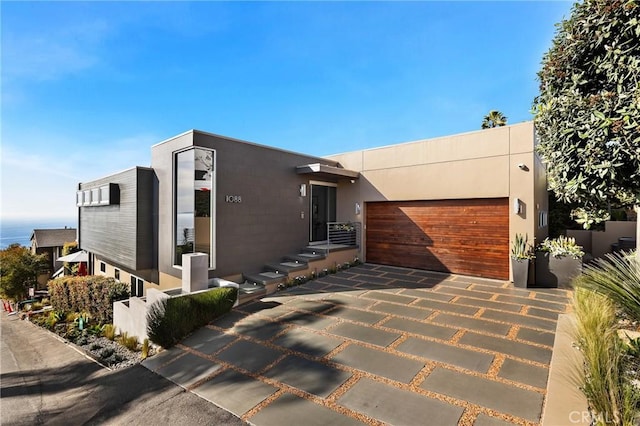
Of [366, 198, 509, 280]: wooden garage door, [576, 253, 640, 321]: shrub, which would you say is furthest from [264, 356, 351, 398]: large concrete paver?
[366, 198, 509, 280]: wooden garage door

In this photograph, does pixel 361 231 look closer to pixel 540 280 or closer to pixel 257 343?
pixel 540 280

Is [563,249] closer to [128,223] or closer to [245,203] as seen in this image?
[245,203]

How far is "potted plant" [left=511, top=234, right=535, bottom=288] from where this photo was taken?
7.90 meters

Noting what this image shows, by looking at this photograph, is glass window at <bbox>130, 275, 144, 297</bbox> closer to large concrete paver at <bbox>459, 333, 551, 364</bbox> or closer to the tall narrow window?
the tall narrow window

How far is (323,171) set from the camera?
10.1 meters

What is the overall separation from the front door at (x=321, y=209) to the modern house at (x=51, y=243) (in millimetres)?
30002

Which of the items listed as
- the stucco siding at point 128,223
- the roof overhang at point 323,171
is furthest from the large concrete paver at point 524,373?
the stucco siding at point 128,223

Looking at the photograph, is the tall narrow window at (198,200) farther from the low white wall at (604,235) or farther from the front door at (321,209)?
the low white wall at (604,235)

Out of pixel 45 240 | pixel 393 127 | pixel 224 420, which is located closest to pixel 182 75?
pixel 393 127

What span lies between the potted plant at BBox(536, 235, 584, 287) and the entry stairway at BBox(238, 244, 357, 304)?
5.90 meters

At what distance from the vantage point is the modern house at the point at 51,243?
96.8 ft

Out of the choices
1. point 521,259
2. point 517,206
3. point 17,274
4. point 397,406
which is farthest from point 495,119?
point 17,274

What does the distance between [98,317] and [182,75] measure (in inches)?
370

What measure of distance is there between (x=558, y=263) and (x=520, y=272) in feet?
3.13
